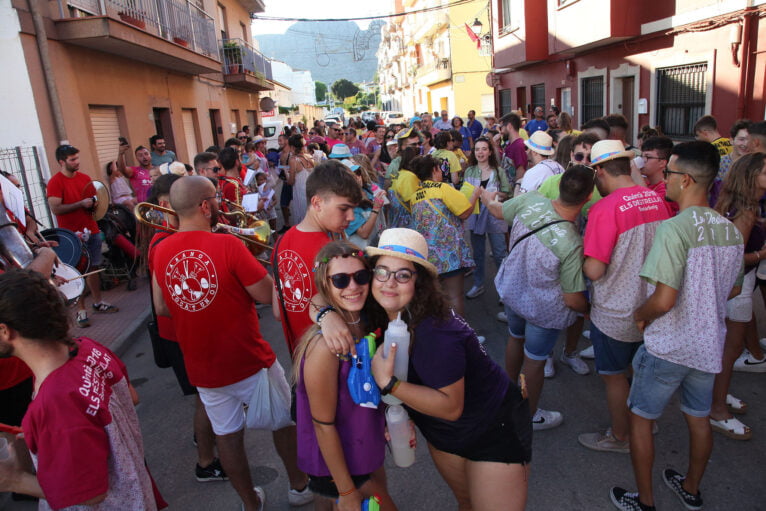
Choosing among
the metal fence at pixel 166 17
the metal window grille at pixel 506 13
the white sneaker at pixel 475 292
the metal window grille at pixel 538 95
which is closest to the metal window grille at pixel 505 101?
the metal window grille at pixel 538 95

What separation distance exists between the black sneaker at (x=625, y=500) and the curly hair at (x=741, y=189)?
1.74 metres

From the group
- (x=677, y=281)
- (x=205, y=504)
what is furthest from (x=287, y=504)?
(x=677, y=281)

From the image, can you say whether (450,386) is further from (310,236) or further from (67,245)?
(67,245)

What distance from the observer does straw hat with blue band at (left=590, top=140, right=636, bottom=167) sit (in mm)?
2973

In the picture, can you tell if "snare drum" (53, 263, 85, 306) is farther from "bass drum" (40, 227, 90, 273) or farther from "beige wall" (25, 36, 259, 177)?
"beige wall" (25, 36, 259, 177)

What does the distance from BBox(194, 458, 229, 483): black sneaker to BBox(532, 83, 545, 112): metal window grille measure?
56.8ft

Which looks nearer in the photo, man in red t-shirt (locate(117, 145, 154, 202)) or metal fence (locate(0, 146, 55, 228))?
metal fence (locate(0, 146, 55, 228))

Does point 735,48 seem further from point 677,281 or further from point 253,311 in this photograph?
point 253,311

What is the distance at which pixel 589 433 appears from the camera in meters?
3.36

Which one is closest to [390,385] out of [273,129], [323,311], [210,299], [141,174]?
[323,311]

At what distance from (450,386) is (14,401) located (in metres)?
2.62

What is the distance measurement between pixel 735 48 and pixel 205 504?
10.5 metres

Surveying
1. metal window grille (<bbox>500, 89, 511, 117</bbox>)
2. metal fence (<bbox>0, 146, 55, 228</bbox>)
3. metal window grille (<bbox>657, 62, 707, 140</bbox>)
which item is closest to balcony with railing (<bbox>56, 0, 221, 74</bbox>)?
metal fence (<bbox>0, 146, 55, 228</bbox>)

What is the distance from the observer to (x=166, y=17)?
11.3 meters
